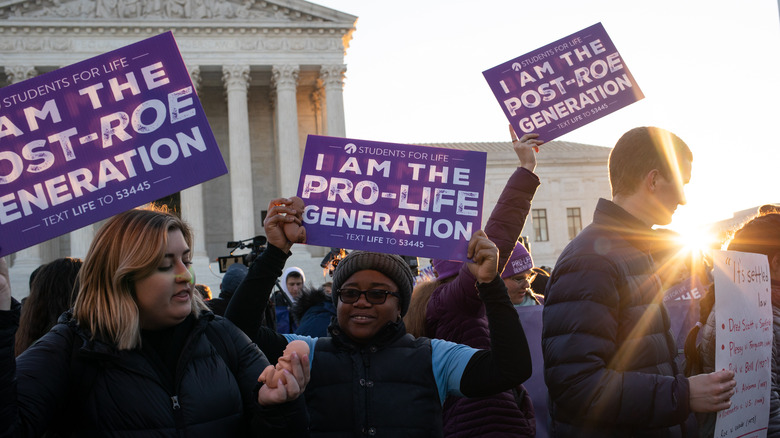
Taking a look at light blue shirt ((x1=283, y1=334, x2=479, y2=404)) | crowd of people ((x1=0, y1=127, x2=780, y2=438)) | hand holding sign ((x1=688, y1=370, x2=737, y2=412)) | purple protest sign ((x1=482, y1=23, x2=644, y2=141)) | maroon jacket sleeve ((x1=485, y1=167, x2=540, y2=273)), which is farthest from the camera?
purple protest sign ((x1=482, y1=23, x2=644, y2=141))

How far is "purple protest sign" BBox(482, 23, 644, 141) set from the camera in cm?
441

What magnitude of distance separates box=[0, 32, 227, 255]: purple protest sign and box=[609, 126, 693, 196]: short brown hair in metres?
1.77

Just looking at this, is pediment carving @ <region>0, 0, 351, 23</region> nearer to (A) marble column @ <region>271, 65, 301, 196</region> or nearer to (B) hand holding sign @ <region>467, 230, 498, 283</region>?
(A) marble column @ <region>271, 65, 301, 196</region>

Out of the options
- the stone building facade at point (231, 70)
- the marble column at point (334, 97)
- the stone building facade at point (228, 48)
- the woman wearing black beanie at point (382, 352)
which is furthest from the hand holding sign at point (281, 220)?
the marble column at point (334, 97)

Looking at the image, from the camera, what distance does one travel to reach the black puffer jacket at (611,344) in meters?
2.86

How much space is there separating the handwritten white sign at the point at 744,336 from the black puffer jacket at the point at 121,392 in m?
1.79

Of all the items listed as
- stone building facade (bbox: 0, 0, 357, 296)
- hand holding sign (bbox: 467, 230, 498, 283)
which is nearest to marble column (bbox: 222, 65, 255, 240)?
stone building facade (bbox: 0, 0, 357, 296)

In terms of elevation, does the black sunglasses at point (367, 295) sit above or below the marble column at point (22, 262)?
below

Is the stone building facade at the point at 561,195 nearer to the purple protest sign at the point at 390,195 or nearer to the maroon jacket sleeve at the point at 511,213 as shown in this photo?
the maroon jacket sleeve at the point at 511,213

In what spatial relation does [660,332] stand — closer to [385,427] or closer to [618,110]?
[385,427]

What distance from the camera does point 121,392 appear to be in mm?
2479

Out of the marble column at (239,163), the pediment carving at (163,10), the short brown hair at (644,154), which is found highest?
the pediment carving at (163,10)

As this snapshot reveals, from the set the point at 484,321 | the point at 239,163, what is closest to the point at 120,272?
the point at 484,321

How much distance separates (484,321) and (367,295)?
1.06 meters
